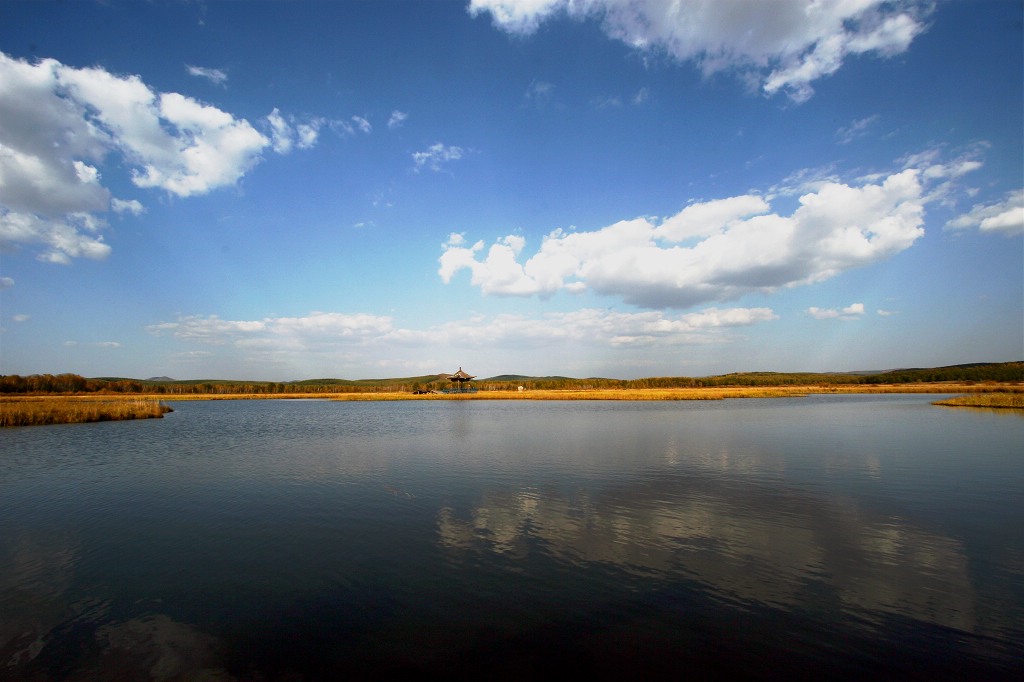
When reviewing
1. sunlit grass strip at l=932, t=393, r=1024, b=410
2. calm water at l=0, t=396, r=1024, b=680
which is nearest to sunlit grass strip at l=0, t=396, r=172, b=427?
calm water at l=0, t=396, r=1024, b=680

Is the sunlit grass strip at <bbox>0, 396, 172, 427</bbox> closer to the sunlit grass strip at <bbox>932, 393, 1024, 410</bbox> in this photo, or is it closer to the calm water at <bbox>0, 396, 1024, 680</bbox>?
the calm water at <bbox>0, 396, 1024, 680</bbox>

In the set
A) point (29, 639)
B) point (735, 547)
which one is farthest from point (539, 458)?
point (29, 639)

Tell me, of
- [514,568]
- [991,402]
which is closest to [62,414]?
[514,568]

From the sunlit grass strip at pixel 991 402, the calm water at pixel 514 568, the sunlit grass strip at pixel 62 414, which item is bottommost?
the calm water at pixel 514 568

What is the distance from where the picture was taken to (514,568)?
8750 millimetres

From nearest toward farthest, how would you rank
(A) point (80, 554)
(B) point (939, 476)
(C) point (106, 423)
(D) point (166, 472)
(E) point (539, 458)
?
(A) point (80, 554) < (B) point (939, 476) < (D) point (166, 472) < (E) point (539, 458) < (C) point (106, 423)

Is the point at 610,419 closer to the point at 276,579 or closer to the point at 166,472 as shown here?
the point at 166,472

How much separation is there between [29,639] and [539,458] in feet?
50.9

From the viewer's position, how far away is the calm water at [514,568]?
612cm

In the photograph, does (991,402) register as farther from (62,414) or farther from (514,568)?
(62,414)

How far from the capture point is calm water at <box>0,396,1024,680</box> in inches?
241

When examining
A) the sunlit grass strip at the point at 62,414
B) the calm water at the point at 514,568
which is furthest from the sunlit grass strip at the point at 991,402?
the sunlit grass strip at the point at 62,414

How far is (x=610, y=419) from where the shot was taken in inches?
1455

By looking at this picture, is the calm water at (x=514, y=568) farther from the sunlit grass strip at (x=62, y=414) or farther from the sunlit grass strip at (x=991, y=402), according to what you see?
the sunlit grass strip at (x=991, y=402)
